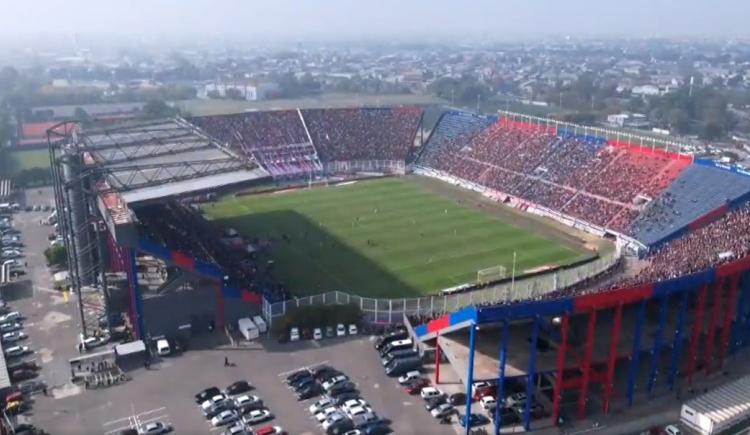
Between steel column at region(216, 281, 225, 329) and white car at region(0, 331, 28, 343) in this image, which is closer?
white car at region(0, 331, 28, 343)

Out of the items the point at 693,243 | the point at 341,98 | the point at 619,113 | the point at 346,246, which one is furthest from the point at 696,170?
the point at 341,98

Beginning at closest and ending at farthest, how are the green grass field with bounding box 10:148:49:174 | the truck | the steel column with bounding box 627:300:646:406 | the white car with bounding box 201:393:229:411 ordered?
the steel column with bounding box 627:300:646:406 < the white car with bounding box 201:393:229:411 < the truck < the green grass field with bounding box 10:148:49:174

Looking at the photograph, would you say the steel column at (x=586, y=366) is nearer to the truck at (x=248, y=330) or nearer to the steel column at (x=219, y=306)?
the truck at (x=248, y=330)

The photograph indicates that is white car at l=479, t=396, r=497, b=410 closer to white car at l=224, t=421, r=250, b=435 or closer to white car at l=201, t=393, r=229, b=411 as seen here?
white car at l=224, t=421, r=250, b=435

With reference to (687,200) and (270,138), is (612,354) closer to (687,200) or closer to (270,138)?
(687,200)

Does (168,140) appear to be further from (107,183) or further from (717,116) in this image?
(717,116)

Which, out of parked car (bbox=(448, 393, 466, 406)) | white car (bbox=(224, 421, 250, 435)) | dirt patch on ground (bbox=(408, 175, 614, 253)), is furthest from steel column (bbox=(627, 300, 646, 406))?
dirt patch on ground (bbox=(408, 175, 614, 253))

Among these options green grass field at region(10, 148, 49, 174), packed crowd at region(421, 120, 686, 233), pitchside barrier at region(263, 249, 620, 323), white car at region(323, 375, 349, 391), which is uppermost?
packed crowd at region(421, 120, 686, 233)

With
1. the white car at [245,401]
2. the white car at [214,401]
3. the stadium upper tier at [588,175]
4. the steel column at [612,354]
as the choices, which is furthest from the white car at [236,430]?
the stadium upper tier at [588,175]
